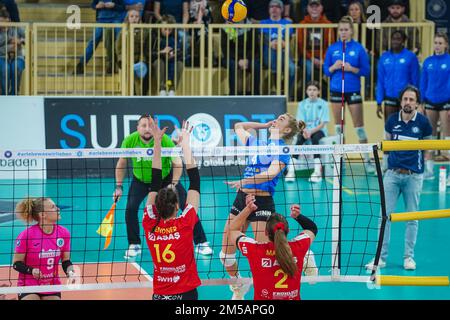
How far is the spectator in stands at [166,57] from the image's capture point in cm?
1767

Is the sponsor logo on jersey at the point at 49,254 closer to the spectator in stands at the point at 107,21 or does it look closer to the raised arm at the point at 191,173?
the raised arm at the point at 191,173

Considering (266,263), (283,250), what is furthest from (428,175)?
(283,250)

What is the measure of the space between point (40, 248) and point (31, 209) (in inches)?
14.0

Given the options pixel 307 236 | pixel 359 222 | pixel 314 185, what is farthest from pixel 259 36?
pixel 307 236

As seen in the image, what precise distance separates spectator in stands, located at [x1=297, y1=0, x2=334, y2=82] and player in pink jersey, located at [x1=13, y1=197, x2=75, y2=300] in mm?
10948

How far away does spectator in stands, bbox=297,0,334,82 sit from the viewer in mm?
17906

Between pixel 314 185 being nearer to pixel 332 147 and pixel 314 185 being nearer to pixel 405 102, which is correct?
pixel 405 102

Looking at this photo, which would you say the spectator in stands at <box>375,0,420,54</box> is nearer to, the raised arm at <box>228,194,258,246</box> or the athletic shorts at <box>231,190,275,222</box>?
the athletic shorts at <box>231,190,275,222</box>

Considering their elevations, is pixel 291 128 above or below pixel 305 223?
above

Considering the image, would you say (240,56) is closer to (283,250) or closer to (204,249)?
(204,249)

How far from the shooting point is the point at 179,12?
20219 mm

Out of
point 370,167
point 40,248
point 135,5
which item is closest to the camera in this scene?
point 40,248

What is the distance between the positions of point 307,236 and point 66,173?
9.81 meters

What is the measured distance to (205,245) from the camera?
10852 millimetres
